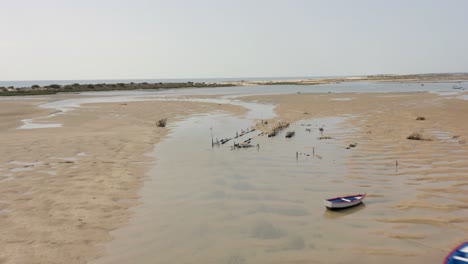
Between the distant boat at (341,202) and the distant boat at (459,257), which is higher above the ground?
the distant boat at (459,257)

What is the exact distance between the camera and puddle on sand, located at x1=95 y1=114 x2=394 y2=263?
7.71m

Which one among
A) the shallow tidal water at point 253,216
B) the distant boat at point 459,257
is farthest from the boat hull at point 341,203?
the distant boat at point 459,257

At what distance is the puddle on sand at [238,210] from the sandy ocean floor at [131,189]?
28 cm

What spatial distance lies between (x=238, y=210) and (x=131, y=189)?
398 centimetres

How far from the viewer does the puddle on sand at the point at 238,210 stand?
7715 mm

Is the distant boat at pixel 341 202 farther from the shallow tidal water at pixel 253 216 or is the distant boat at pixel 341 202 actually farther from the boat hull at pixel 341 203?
the shallow tidal water at pixel 253 216

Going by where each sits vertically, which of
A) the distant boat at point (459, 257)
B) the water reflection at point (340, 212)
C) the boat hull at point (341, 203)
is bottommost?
the water reflection at point (340, 212)

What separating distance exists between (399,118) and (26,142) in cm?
2511

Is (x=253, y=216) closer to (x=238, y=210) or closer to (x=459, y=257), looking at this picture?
(x=238, y=210)

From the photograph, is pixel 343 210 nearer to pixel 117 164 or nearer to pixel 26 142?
pixel 117 164

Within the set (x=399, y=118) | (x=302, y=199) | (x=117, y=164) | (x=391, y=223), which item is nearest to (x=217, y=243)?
(x=302, y=199)

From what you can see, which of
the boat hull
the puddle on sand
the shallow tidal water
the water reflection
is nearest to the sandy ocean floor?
the shallow tidal water

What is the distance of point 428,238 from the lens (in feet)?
26.3

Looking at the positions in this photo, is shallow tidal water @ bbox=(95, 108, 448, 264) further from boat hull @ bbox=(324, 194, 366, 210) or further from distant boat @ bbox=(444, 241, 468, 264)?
distant boat @ bbox=(444, 241, 468, 264)
